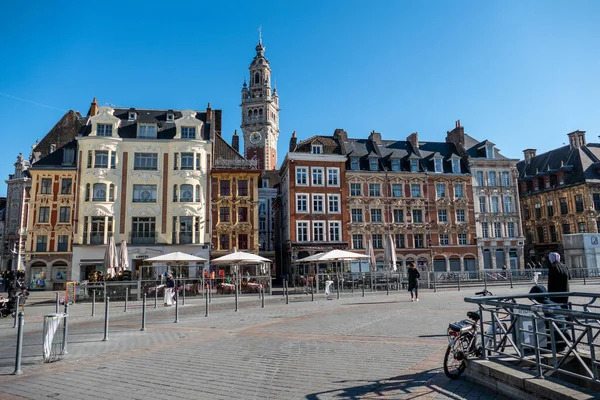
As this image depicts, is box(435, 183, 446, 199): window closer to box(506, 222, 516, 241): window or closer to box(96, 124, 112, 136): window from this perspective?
box(506, 222, 516, 241): window

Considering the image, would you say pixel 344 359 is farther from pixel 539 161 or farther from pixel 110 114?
pixel 539 161

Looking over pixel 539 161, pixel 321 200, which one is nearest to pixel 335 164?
pixel 321 200

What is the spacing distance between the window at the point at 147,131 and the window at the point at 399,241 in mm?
25382

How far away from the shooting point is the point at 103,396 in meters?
6.30

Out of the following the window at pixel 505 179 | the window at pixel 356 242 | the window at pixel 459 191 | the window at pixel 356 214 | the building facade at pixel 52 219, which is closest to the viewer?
the building facade at pixel 52 219

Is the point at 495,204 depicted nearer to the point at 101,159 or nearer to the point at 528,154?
the point at 528,154

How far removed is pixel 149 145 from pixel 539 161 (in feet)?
163

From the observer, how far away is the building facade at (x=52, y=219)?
131ft

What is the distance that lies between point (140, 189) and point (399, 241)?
25319 millimetres

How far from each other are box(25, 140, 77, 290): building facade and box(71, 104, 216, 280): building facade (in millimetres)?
2977

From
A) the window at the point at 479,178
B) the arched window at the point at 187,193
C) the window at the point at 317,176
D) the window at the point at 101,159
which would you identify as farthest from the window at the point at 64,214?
the window at the point at 479,178

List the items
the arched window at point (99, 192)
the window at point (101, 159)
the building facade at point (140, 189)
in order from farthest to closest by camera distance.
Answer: the window at point (101, 159) → the arched window at point (99, 192) → the building facade at point (140, 189)

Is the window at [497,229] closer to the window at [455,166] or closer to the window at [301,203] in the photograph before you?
the window at [455,166]

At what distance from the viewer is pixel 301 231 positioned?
43.3m
